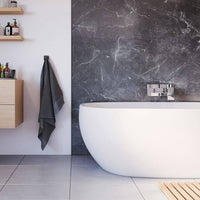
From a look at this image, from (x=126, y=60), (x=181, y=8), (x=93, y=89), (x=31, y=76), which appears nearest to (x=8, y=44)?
(x=31, y=76)

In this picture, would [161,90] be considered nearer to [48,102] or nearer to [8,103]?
[48,102]

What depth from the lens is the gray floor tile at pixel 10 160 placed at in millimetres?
3031

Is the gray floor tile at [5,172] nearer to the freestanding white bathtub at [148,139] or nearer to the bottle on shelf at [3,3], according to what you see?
the freestanding white bathtub at [148,139]

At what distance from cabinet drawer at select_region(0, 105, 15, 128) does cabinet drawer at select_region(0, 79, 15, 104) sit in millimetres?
63

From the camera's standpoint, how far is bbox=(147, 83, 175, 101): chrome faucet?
3.39m

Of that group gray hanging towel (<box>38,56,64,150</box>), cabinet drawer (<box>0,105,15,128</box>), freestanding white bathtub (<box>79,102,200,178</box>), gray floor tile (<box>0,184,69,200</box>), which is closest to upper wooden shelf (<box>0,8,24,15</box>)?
gray hanging towel (<box>38,56,64,150</box>)

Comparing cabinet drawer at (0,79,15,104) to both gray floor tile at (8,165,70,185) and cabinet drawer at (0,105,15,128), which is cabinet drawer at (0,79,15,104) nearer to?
cabinet drawer at (0,105,15,128)

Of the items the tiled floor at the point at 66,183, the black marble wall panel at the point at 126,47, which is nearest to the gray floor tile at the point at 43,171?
the tiled floor at the point at 66,183

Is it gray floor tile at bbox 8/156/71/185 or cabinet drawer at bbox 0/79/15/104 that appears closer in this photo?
gray floor tile at bbox 8/156/71/185

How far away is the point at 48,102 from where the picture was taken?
10.6 feet

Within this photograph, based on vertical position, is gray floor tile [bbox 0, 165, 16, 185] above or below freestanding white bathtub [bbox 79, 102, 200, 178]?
below

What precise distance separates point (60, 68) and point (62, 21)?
564 mm

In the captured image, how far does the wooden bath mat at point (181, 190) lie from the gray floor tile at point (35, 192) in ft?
2.57

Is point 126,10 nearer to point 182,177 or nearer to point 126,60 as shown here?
point 126,60
